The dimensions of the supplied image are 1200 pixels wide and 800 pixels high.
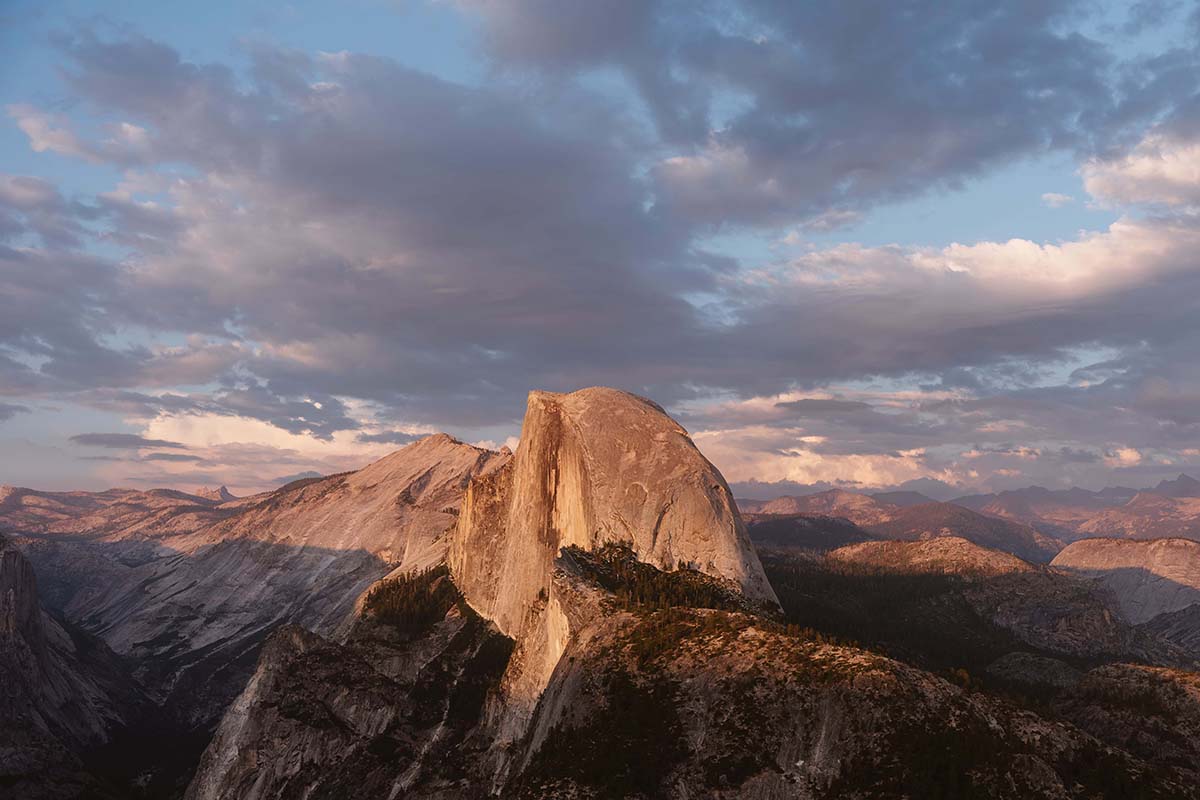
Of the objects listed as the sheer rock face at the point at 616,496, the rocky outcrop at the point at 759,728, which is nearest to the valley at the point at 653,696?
the rocky outcrop at the point at 759,728

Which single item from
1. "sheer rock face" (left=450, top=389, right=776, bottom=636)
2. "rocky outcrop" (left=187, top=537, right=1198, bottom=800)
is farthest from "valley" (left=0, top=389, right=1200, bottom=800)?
"sheer rock face" (left=450, top=389, right=776, bottom=636)

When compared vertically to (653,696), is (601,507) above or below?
above

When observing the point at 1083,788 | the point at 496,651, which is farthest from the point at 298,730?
the point at 1083,788

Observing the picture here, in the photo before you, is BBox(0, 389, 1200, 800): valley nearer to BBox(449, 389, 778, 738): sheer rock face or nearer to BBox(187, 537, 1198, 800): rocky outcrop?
BBox(187, 537, 1198, 800): rocky outcrop

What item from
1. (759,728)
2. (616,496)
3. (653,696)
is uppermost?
(616,496)

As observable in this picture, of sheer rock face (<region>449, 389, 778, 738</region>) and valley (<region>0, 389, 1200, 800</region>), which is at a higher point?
sheer rock face (<region>449, 389, 778, 738</region>)

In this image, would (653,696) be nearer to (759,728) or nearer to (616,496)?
(759,728)

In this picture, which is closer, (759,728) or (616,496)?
(759,728)

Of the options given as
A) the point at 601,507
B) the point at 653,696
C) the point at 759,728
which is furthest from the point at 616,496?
the point at 759,728

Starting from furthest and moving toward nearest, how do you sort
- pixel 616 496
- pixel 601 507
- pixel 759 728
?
pixel 601 507, pixel 616 496, pixel 759 728

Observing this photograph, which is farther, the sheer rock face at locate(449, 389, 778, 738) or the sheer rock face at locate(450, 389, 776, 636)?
the sheer rock face at locate(450, 389, 776, 636)
